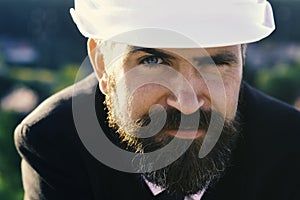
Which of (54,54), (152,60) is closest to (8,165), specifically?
(152,60)

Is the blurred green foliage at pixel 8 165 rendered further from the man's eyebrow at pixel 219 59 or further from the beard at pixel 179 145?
the man's eyebrow at pixel 219 59

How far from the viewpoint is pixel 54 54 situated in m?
10.9

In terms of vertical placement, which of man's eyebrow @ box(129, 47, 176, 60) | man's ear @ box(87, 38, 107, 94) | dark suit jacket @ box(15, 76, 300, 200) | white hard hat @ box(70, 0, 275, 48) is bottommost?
dark suit jacket @ box(15, 76, 300, 200)

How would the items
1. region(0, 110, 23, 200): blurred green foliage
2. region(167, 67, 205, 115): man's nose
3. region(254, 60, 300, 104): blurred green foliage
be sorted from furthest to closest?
region(254, 60, 300, 104): blurred green foliage
region(0, 110, 23, 200): blurred green foliage
region(167, 67, 205, 115): man's nose

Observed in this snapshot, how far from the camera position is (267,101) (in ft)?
7.07

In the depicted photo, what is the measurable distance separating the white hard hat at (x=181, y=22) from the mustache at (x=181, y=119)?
146 millimetres

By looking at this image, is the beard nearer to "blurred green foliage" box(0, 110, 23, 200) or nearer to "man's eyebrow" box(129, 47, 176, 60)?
"man's eyebrow" box(129, 47, 176, 60)

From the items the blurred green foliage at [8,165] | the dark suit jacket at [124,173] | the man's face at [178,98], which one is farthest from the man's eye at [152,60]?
the blurred green foliage at [8,165]

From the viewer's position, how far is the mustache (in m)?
1.76

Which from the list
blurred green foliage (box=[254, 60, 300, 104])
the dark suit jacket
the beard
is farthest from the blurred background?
the beard

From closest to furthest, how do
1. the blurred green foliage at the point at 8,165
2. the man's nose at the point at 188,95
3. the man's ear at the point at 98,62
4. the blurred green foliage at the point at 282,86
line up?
1. the man's nose at the point at 188,95
2. the man's ear at the point at 98,62
3. the blurred green foliage at the point at 8,165
4. the blurred green foliage at the point at 282,86

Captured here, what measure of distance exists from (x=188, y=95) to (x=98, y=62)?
14.1 inches

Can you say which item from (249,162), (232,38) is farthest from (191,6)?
(249,162)

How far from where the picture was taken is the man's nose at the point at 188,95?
1.74m
